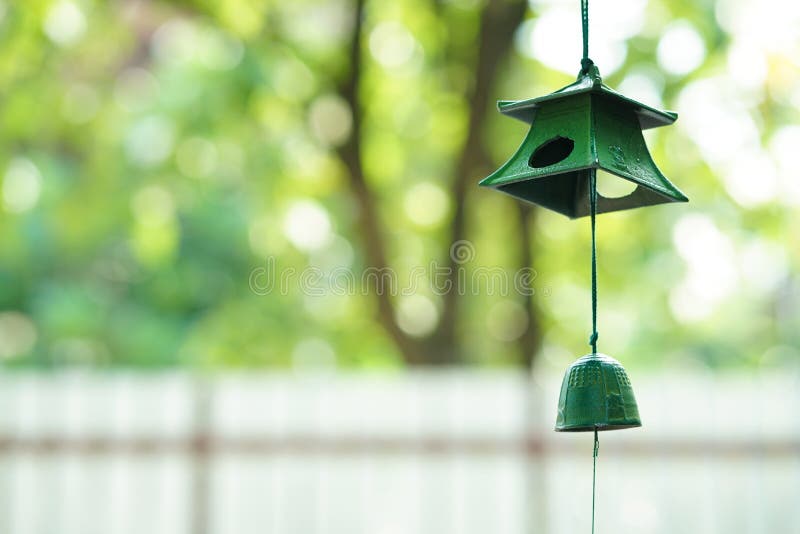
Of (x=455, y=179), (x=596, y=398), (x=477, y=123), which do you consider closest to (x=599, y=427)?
(x=596, y=398)

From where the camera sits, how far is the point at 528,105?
2283mm

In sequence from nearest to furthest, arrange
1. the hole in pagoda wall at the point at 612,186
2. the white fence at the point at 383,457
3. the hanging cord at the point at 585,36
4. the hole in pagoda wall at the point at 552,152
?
the hanging cord at the point at 585,36 < the hole in pagoda wall at the point at 552,152 < the white fence at the point at 383,457 < the hole in pagoda wall at the point at 612,186

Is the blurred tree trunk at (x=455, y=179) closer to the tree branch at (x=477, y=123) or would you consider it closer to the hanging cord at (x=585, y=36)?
the tree branch at (x=477, y=123)

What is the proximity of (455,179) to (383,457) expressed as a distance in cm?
206

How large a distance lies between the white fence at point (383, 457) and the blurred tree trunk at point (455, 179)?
4.04 feet

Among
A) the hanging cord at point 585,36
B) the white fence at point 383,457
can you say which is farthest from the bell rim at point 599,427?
the white fence at point 383,457

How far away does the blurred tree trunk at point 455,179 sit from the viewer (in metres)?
5.96

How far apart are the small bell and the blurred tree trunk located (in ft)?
13.2

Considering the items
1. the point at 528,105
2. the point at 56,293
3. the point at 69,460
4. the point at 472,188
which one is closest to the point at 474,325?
the point at 472,188

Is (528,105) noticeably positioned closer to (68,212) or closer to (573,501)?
(573,501)

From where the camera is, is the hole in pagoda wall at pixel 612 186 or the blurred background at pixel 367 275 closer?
the blurred background at pixel 367 275

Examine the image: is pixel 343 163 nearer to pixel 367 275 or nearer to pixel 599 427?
pixel 367 275

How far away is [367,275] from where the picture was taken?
6379mm

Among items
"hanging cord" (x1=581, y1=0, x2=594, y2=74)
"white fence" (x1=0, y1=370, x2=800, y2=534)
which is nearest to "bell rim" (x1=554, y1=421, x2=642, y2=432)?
"hanging cord" (x1=581, y1=0, x2=594, y2=74)
